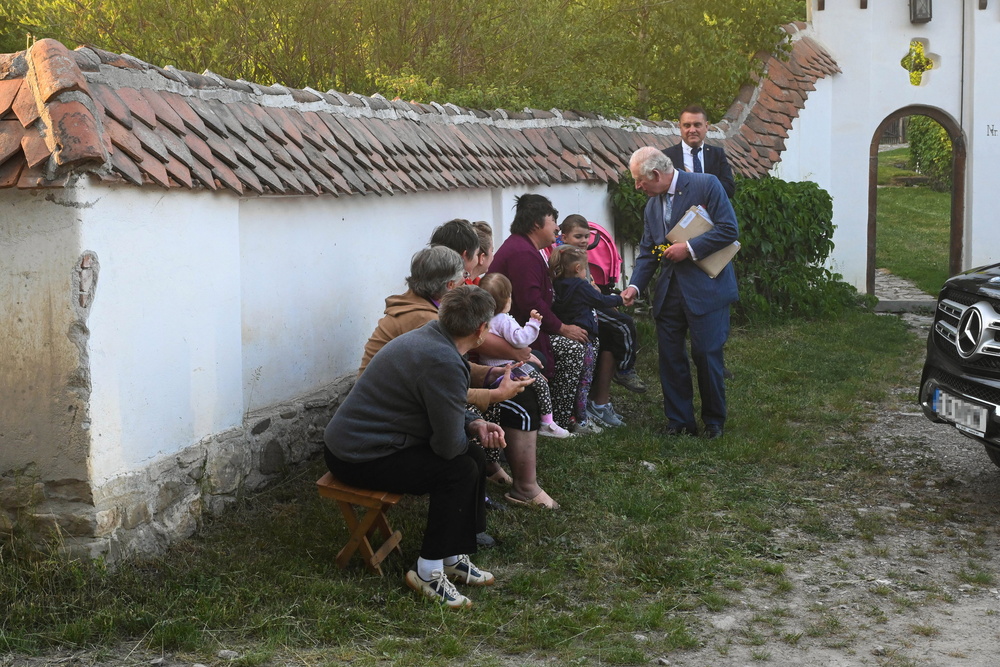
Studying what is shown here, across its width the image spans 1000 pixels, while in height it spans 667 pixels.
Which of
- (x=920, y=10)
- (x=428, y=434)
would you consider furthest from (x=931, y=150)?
(x=428, y=434)

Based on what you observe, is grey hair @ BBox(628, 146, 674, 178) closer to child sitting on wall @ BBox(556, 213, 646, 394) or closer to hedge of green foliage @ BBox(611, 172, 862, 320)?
child sitting on wall @ BBox(556, 213, 646, 394)

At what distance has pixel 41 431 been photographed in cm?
409

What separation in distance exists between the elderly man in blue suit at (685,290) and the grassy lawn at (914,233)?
8.81 meters

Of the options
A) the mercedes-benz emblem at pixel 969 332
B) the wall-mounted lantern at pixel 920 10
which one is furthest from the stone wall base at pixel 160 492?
the wall-mounted lantern at pixel 920 10

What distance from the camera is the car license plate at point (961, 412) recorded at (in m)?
5.21

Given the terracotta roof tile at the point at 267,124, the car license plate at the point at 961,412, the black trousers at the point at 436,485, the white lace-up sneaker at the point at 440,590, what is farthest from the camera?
the terracotta roof tile at the point at 267,124

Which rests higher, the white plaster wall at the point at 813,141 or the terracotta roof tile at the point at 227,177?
the white plaster wall at the point at 813,141

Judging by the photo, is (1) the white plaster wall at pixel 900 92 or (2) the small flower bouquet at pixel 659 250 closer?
(2) the small flower bouquet at pixel 659 250

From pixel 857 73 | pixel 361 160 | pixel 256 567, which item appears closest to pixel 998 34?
pixel 857 73

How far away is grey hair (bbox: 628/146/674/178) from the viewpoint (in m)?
6.68

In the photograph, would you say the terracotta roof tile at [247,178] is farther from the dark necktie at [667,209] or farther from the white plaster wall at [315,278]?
the dark necktie at [667,209]

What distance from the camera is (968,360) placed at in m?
5.42

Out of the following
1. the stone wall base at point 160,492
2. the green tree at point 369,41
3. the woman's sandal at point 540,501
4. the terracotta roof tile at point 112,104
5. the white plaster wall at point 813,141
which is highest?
the green tree at point 369,41

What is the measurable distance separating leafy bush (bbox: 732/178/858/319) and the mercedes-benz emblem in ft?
16.8
